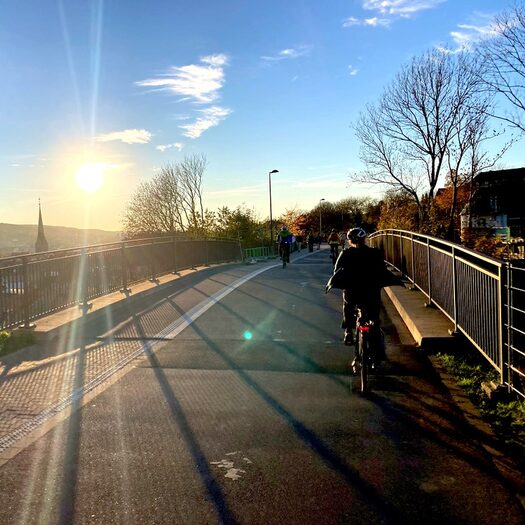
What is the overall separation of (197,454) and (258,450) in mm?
431

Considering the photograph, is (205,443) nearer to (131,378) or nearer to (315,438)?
(315,438)

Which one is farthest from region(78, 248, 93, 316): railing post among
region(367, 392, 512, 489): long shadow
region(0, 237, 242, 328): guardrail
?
region(367, 392, 512, 489): long shadow

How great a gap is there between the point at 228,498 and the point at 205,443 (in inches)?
34.8

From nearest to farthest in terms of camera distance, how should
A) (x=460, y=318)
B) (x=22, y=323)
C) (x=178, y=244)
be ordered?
1. (x=460, y=318)
2. (x=22, y=323)
3. (x=178, y=244)

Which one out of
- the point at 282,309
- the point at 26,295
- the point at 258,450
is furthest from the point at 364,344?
the point at 26,295

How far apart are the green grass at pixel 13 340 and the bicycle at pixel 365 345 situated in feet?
14.7

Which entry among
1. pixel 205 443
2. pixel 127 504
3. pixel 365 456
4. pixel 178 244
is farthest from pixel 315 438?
pixel 178 244

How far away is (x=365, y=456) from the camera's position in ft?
12.6

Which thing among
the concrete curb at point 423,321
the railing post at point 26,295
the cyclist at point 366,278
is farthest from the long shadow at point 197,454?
the concrete curb at point 423,321

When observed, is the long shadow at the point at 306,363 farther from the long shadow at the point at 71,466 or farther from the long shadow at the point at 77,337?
the long shadow at the point at 77,337

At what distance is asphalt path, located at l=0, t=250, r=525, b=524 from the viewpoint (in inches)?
123

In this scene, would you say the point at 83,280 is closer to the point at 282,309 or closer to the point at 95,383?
the point at 282,309

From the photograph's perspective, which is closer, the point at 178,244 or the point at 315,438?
the point at 315,438

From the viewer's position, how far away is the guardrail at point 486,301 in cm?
465
